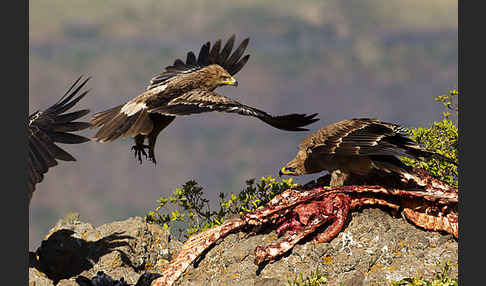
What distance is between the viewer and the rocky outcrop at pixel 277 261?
6.78 metres

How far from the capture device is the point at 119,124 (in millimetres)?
8453

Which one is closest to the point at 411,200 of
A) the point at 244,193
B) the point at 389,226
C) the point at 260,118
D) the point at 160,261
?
the point at 389,226

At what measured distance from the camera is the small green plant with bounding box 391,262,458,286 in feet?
20.7

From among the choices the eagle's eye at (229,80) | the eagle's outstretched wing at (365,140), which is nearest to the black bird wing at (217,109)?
the eagle's outstretched wing at (365,140)

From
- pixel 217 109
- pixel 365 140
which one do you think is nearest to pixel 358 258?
pixel 365 140

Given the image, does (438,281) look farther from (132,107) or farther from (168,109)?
(132,107)

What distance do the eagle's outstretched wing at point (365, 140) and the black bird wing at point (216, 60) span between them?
4.57 metres

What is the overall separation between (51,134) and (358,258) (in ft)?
14.4

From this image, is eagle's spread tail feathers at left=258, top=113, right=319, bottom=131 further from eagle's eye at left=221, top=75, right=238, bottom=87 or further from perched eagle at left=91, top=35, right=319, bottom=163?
eagle's eye at left=221, top=75, right=238, bottom=87

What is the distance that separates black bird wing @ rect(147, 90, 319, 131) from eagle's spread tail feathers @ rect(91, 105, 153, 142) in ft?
0.70

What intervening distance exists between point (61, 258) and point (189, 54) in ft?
20.5

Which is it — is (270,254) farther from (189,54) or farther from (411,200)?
(189,54)

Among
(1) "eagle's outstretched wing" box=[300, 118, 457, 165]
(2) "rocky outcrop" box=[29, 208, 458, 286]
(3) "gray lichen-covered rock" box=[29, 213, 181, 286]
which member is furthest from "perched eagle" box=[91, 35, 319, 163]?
(2) "rocky outcrop" box=[29, 208, 458, 286]

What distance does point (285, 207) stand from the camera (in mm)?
7367
